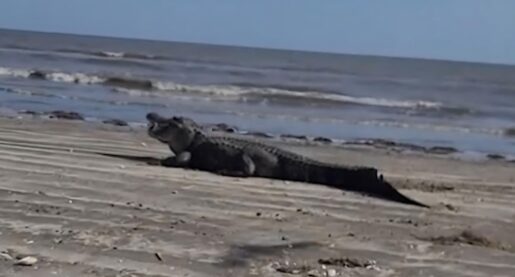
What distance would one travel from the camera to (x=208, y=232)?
646 cm

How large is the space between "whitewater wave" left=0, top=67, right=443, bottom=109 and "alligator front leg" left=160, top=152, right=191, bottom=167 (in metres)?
18.9

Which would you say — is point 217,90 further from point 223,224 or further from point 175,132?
point 223,224

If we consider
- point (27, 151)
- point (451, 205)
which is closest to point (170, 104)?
point (27, 151)

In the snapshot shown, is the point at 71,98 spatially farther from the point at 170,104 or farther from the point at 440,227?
the point at 440,227

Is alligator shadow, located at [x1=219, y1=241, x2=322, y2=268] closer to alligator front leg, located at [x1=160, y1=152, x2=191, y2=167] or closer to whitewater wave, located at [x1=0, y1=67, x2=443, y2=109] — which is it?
alligator front leg, located at [x1=160, y1=152, x2=191, y2=167]

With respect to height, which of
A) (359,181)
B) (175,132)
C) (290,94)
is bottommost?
(359,181)

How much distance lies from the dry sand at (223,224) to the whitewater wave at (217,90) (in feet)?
65.5

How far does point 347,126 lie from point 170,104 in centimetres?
579

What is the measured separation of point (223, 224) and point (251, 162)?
3.13m

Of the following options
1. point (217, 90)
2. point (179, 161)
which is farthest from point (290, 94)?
point (179, 161)

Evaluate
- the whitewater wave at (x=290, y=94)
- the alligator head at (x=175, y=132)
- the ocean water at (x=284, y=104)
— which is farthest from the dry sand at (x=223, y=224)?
the whitewater wave at (x=290, y=94)

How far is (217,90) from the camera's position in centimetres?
3284

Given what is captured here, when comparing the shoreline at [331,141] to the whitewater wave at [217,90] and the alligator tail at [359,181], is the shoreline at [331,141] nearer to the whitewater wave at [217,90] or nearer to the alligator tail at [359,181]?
the alligator tail at [359,181]

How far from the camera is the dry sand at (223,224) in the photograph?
560 centimetres
